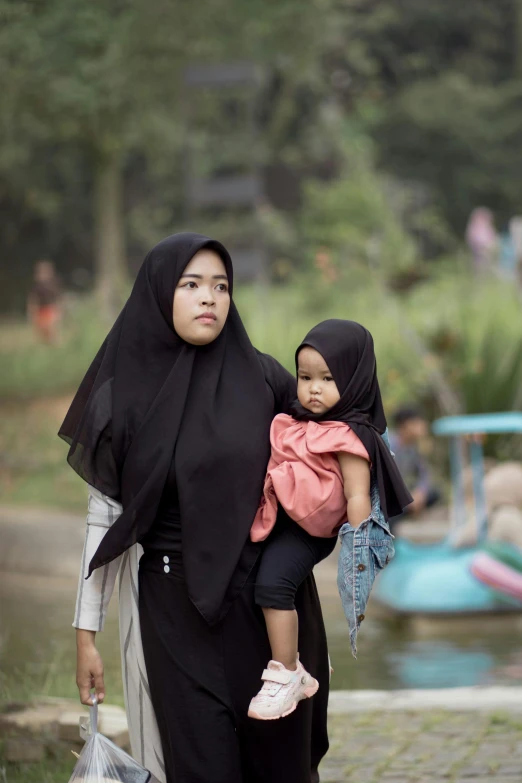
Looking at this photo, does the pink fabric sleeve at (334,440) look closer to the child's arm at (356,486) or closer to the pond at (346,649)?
the child's arm at (356,486)

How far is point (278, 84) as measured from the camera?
23625 mm

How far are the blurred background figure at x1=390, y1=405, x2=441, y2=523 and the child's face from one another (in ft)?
19.3

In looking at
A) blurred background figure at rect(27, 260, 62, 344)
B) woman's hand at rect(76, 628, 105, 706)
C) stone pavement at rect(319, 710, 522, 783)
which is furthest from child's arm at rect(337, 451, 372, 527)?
blurred background figure at rect(27, 260, 62, 344)

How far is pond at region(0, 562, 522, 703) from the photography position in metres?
5.31

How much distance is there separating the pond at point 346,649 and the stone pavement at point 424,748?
0.99 meters

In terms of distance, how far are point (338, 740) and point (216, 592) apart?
6.62 ft

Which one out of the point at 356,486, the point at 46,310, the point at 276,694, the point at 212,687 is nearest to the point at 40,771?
the point at 212,687

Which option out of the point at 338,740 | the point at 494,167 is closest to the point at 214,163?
the point at 494,167

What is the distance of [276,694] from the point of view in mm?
2793

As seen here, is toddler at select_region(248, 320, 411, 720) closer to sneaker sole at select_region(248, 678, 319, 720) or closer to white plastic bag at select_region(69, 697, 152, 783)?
sneaker sole at select_region(248, 678, 319, 720)

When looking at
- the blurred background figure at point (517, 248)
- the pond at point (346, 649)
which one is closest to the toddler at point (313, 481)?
the pond at point (346, 649)

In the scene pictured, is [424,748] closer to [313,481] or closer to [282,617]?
[282,617]

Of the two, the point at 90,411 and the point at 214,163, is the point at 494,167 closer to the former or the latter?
the point at 214,163

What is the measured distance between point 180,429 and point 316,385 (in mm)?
317
